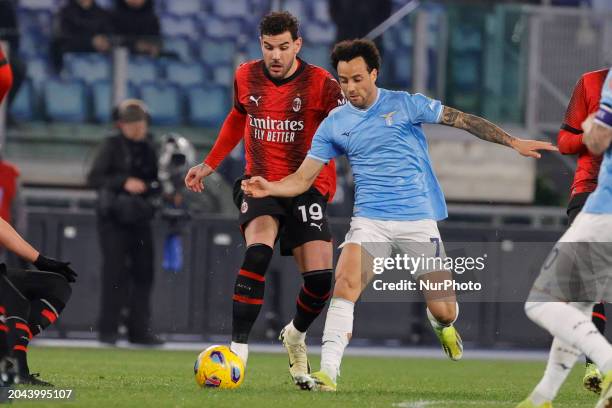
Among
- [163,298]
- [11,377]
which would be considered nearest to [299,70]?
[11,377]

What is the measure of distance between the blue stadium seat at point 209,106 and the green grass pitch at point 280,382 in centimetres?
500

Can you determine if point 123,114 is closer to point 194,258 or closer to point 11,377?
point 194,258

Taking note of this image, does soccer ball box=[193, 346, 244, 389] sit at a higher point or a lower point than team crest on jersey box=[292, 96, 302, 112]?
lower

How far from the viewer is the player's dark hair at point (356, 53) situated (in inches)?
301

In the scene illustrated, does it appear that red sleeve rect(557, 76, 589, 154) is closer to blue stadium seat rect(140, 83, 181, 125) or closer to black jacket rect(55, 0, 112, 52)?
blue stadium seat rect(140, 83, 181, 125)

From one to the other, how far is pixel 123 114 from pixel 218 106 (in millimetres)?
3944

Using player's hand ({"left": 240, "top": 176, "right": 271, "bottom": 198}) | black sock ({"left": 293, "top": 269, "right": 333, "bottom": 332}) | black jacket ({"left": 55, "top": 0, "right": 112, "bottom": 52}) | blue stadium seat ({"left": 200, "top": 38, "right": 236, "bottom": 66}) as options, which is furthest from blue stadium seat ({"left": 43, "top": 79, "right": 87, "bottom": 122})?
player's hand ({"left": 240, "top": 176, "right": 271, "bottom": 198})

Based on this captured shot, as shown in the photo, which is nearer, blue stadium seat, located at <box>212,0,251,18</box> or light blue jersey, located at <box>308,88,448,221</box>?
light blue jersey, located at <box>308,88,448,221</box>

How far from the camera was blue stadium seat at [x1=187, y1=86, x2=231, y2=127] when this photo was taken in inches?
687

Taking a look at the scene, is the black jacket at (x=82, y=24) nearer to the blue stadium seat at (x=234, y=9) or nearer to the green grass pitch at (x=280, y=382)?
the blue stadium seat at (x=234, y=9)

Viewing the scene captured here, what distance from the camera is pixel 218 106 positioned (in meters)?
17.5

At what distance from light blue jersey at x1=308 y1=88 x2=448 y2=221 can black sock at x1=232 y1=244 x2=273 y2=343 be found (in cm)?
65

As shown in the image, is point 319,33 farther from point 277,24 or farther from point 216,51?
point 277,24

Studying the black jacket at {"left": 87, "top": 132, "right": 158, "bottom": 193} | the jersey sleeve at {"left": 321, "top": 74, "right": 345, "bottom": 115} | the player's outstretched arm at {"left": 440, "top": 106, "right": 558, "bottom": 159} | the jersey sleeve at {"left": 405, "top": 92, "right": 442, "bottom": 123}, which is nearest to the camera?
the player's outstretched arm at {"left": 440, "top": 106, "right": 558, "bottom": 159}
